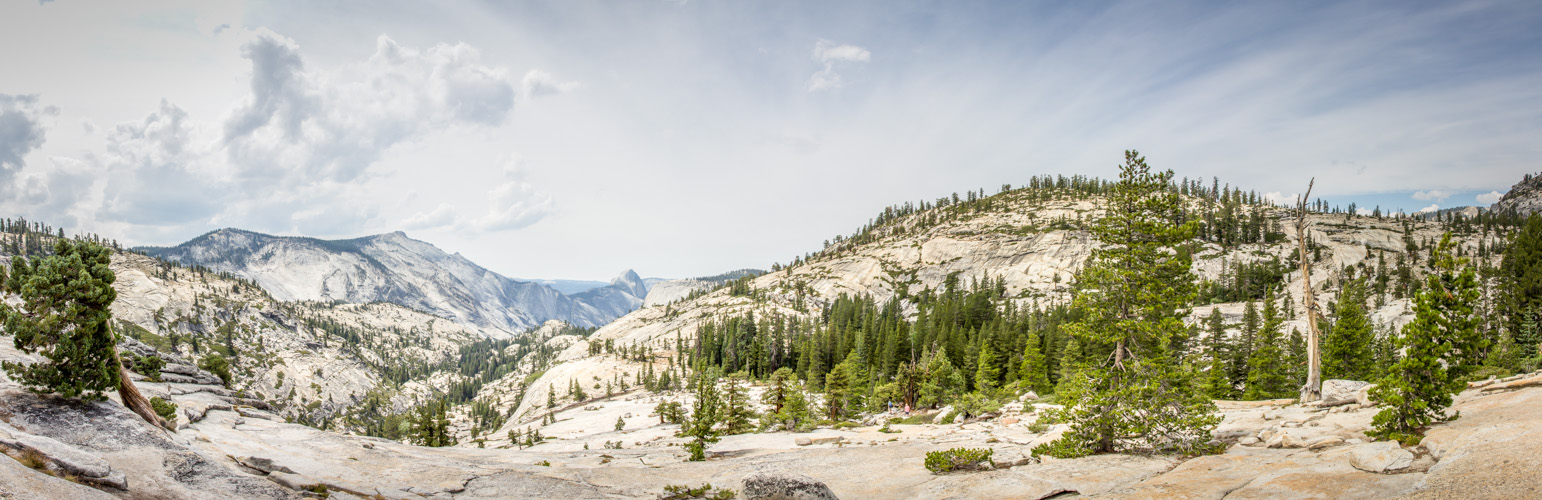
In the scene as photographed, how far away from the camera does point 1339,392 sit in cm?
2783

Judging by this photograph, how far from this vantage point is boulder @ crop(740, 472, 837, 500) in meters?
16.0

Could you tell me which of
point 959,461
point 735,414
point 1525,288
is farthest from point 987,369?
point 1525,288

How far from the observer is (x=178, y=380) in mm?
45094

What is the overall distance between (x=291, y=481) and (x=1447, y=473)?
103 ft

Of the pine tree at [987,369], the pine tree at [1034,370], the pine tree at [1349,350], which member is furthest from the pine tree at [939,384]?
the pine tree at [1349,350]

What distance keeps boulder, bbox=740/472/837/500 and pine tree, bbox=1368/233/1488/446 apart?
54.7 feet

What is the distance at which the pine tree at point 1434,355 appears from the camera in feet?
52.1

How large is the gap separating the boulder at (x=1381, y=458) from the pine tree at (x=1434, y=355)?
2577 millimetres

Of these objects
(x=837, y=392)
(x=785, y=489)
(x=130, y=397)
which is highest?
(x=130, y=397)

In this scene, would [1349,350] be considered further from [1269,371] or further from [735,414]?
[735,414]

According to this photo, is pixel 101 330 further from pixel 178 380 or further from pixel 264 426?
pixel 178 380

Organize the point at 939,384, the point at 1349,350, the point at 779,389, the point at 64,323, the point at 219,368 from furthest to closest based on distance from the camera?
the point at 939,384 → the point at 779,389 → the point at 219,368 → the point at 1349,350 → the point at 64,323

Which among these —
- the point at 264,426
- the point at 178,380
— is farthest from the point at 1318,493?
the point at 178,380

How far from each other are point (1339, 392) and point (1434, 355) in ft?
52.3
